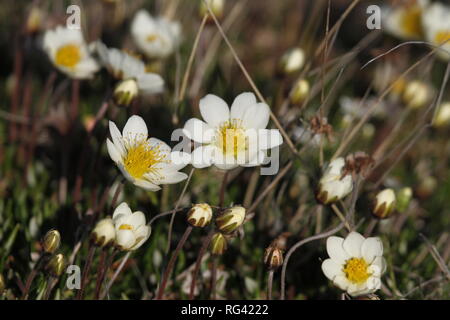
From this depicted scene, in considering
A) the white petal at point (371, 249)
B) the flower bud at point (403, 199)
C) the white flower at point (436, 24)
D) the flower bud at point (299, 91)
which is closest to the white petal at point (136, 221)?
the white petal at point (371, 249)

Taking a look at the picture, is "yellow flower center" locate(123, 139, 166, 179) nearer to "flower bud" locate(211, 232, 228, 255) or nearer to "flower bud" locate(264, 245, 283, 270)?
"flower bud" locate(211, 232, 228, 255)

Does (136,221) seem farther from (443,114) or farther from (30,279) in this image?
(443,114)

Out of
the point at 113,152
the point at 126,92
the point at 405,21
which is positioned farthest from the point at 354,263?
the point at 405,21

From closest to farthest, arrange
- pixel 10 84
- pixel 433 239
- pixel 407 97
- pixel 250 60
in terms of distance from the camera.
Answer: pixel 433 239, pixel 407 97, pixel 10 84, pixel 250 60

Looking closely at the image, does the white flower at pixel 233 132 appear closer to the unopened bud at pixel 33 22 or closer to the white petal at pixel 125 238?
the white petal at pixel 125 238

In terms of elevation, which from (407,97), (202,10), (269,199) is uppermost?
(202,10)

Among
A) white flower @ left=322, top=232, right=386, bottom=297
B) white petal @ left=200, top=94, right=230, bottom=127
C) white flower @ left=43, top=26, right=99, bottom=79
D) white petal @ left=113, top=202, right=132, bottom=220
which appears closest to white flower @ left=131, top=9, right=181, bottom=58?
white flower @ left=43, top=26, right=99, bottom=79
